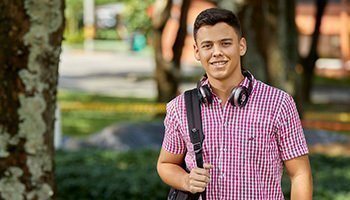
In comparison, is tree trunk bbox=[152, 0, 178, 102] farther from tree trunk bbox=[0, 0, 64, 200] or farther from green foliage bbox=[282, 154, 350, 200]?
tree trunk bbox=[0, 0, 64, 200]

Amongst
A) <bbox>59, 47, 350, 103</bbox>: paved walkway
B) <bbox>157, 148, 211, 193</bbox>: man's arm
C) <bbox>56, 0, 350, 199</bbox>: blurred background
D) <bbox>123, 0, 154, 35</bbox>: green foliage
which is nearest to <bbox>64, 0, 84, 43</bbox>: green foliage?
<bbox>56, 0, 350, 199</bbox>: blurred background

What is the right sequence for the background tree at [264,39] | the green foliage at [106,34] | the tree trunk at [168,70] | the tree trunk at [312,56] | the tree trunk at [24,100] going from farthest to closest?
the green foliage at [106,34] → the tree trunk at [312,56] → the tree trunk at [168,70] → the background tree at [264,39] → the tree trunk at [24,100]

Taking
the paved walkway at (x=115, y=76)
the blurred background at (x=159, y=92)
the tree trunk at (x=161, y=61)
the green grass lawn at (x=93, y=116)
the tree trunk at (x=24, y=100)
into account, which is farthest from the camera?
the paved walkway at (x=115, y=76)

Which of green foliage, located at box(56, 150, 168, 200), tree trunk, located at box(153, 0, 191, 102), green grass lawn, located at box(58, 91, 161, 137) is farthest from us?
tree trunk, located at box(153, 0, 191, 102)

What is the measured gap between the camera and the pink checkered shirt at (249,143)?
3631mm

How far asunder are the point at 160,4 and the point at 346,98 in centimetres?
1200

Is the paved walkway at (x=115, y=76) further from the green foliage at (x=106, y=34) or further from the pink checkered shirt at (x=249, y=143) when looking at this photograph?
the pink checkered shirt at (x=249, y=143)

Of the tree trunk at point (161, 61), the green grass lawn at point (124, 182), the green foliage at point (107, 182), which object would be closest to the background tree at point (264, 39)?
the tree trunk at point (161, 61)

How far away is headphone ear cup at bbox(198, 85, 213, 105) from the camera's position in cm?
368

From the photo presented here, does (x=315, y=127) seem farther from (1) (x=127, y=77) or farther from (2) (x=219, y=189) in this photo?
(1) (x=127, y=77)

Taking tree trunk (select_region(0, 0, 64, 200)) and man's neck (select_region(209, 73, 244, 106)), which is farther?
tree trunk (select_region(0, 0, 64, 200))

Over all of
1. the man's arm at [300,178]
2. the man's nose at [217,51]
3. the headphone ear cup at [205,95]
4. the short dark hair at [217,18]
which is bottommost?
the man's arm at [300,178]

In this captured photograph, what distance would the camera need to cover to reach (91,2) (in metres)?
53.8

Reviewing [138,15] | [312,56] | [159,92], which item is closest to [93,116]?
[159,92]
